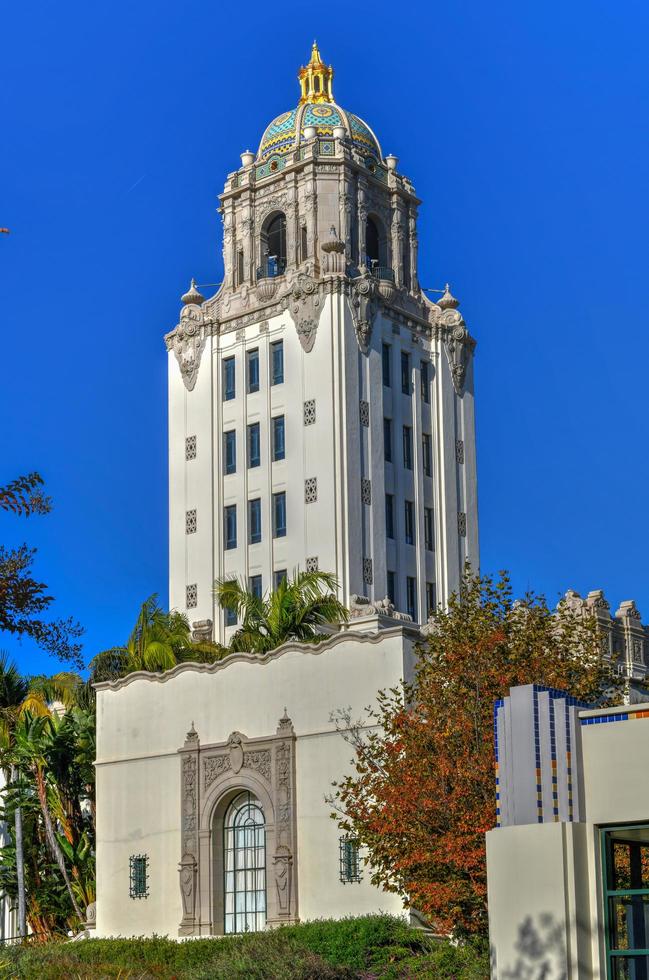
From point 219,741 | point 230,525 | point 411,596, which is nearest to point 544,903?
point 219,741

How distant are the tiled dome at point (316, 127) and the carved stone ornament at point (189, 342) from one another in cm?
738

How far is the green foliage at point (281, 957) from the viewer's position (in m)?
27.2

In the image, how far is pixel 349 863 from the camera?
34000 millimetres

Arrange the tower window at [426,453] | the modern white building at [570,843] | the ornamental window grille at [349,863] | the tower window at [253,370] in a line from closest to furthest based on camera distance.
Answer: the modern white building at [570,843] < the ornamental window grille at [349,863] < the tower window at [253,370] < the tower window at [426,453]

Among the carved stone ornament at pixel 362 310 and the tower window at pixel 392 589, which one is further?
the carved stone ornament at pixel 362 310

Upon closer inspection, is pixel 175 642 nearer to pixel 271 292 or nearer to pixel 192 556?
pixel 192 556

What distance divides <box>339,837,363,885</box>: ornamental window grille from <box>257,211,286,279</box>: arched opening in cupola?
108 ft

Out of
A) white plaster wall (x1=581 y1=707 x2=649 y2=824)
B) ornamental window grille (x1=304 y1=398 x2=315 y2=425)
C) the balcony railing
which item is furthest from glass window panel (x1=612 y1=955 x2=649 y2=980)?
the balcony railing

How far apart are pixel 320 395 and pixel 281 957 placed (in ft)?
106

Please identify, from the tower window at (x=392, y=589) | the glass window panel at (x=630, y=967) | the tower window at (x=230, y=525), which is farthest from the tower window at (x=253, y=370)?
the glass window panel at (x=630, y=967)

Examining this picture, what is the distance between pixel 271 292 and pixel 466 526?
11820 millimetres

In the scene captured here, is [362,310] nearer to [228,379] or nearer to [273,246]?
[228,379]

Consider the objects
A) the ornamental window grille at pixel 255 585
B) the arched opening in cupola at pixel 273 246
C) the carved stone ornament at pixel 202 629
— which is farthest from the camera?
the arched opening in cupola at pixel 273 246

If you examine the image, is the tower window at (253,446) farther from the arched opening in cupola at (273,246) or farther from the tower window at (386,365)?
the arched opening in cupola at (273,246)
